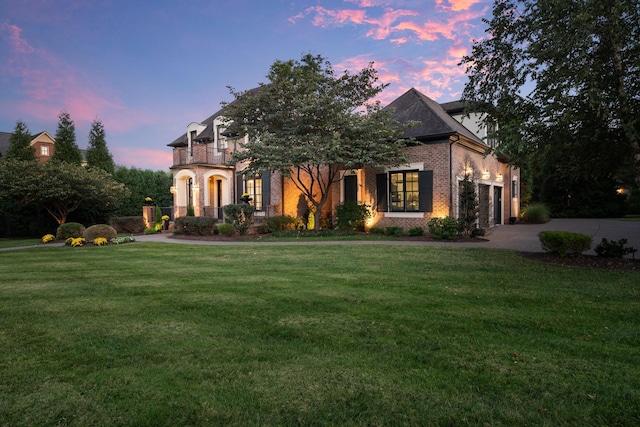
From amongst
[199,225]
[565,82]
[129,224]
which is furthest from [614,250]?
[129,224]

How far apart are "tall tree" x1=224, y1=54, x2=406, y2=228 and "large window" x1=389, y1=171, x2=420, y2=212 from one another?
920mm

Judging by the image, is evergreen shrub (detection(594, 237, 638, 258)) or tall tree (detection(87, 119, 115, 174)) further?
tall tree (detection(87, 119, 115, 174))

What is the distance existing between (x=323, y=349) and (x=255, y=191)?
16.8 metres

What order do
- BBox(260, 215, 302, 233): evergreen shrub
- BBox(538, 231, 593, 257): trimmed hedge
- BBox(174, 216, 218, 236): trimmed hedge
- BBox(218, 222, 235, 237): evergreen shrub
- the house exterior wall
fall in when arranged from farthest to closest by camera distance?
BBox(260, 215, 302, 233): evergreen shrub → BBox(174, 216, 218, 236): trimmed hedge → BBox(218, 222, 235, 237): evergreen shrub → the house exterior wall → BBox(538, 231, 593, 257): trimmed hedge

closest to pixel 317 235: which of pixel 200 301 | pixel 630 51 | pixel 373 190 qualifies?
pixel 373 190

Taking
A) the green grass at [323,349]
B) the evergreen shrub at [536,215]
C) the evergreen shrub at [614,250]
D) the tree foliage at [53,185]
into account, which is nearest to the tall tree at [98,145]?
the tree foliage at [53,185]

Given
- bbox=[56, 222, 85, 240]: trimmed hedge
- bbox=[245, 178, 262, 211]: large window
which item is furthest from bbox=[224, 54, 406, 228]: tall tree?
bbox=[56, 222, 85, 240]: trimmed hedge

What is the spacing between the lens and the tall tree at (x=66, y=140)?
76.9 ft

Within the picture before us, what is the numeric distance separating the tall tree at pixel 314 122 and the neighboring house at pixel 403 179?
1.08 m

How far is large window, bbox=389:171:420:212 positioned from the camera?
49.4ft

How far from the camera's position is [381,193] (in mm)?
15719

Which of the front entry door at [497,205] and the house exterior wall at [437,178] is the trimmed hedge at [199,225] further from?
the front entry door at [497,205]

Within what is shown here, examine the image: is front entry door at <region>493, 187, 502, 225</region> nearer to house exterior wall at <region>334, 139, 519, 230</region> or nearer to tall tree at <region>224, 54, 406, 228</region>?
house exterior wall at <region>334, 139, 519, 230</region>

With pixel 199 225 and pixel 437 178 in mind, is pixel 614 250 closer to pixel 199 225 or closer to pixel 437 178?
pixel 437 178
